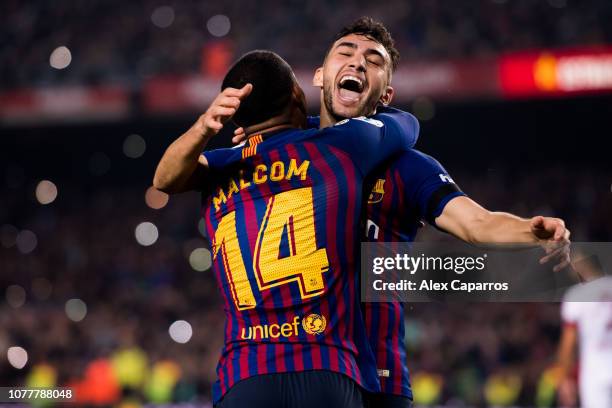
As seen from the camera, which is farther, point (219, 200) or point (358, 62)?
point (358, 62)

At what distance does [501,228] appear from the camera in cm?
258

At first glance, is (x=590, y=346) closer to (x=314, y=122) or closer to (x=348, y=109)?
(x=314, y=122)

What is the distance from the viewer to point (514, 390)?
426 inches

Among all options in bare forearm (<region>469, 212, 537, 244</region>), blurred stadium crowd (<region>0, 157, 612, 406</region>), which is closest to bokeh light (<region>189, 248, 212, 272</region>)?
blurred stadium crowd (<region>0, 157, 612, 406</region>)

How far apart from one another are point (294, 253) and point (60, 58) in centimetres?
1579

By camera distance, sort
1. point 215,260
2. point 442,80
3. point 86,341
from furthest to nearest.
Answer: point 442,80, point 86,341, point 215,260

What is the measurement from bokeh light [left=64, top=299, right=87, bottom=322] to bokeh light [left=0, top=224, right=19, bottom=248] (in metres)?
3.47

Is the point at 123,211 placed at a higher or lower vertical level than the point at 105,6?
lower

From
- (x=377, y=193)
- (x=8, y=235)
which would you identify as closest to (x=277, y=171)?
(x=377, y=193)

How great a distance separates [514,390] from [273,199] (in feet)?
29.0

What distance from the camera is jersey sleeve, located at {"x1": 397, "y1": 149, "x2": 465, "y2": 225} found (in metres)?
2.79

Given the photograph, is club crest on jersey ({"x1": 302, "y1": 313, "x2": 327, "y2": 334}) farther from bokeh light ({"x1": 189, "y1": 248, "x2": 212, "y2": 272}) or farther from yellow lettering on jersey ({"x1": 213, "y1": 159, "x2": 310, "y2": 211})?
bokeh light ({"x1": 189, "y1": 248, "x2": 212, "y2": 272})

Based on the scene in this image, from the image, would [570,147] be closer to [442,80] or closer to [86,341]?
[442,80]

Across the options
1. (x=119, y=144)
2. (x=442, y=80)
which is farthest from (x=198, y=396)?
(x=119, y=144)
